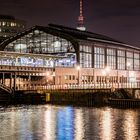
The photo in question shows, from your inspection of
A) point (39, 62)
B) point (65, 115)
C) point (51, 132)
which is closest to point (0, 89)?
point (39, 62)

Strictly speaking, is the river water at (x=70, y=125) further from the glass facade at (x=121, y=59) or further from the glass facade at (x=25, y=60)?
the glass facade at (x=121, y=59)

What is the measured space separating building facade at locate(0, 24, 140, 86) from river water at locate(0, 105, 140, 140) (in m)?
51.3

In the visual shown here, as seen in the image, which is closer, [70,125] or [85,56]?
[70,125]

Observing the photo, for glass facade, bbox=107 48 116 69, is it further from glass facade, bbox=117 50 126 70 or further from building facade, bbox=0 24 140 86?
glass facade, bbox=117 50 126 70

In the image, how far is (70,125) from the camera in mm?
67375

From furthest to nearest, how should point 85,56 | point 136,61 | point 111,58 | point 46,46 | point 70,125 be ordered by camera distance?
point 136,61
point 111,58
point 46,46
point 85,56
point 70,125

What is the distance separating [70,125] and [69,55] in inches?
3144

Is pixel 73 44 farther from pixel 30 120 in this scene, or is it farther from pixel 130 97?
pixel 30 120

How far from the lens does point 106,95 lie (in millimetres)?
104938

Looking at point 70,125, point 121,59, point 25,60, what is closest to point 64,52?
point 25,60

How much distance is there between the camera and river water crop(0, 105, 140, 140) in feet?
189

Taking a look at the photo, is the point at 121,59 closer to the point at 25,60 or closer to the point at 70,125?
the point at 25,60

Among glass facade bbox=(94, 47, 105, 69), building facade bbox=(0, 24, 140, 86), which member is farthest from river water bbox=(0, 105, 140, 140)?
glass facade bbox=(94, 47, 105, 69)

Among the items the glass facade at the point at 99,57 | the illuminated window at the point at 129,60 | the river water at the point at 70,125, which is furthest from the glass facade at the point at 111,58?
the river water at the point at 70,125
